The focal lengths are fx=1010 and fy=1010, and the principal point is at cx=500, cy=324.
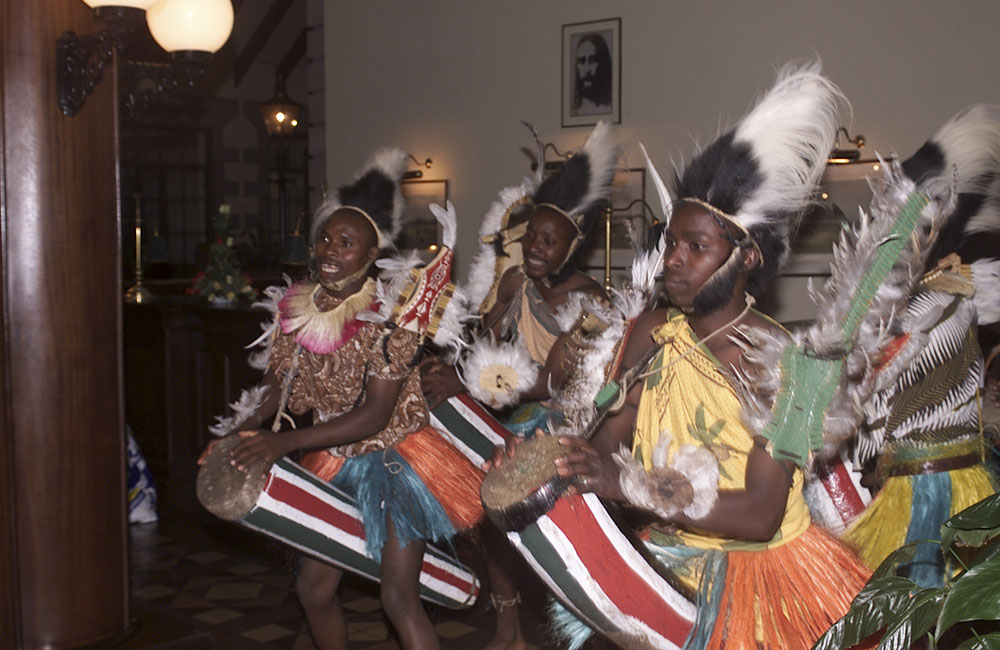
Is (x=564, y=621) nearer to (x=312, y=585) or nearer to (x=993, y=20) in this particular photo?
(x=312, y=585)

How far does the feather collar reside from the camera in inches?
121

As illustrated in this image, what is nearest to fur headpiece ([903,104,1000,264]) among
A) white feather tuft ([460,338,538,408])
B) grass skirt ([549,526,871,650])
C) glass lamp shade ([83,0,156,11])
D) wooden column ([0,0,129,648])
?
grass skirt ([549,526,871,650])

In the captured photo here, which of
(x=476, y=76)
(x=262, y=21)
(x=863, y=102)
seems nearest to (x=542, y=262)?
(x=863, y=102)

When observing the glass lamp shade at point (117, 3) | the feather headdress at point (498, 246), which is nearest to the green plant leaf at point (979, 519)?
the glass lamp shade at point (117, 3)

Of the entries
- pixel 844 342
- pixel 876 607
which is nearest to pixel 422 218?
pixel 844 342

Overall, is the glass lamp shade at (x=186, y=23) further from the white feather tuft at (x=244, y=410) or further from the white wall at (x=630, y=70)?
the white wall at (x=630, y=70)

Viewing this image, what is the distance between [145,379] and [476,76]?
4.10 metres

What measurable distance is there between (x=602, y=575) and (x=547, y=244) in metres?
2.26

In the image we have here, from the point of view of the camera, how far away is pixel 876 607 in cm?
127

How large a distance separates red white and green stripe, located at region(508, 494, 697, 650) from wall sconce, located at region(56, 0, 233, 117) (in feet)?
5.49

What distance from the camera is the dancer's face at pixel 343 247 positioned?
10.3 ft

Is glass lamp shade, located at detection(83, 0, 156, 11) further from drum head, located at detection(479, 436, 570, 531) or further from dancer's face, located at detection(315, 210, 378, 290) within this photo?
drum head, located at detection(479, 436, 570, 531)

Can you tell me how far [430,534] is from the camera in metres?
2.97

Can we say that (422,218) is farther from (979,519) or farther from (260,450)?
(979,519)
